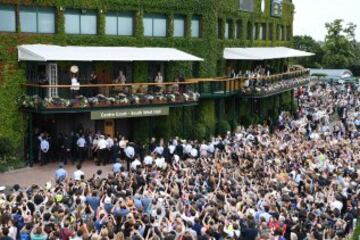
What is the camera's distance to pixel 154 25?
40438mm

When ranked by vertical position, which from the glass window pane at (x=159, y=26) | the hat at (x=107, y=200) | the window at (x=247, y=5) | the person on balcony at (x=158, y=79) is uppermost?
the window at (x=247, y=5)

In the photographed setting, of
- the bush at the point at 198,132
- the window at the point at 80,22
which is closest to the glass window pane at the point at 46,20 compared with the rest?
the window at the point at 80,22

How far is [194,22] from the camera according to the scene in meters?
42.7

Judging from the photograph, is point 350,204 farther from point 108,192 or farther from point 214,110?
point 214,110

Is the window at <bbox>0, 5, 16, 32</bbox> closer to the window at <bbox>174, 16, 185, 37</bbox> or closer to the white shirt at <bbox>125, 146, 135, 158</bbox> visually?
the white shirt at <bbox>125, 146, 135, 158</bbox>

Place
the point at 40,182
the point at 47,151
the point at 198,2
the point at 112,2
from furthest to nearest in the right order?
1. the point at 198,2
2. the point at 112,2
3. the point at 47,151
4. the point at 40,182

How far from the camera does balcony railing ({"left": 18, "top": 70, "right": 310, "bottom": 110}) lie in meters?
32.0

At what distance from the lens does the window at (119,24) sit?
37.9 meters

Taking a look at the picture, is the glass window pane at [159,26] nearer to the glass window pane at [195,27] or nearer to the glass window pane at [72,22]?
the glass window pane at [195,27]

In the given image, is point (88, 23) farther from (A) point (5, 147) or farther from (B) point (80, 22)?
(A) point (5, 147)

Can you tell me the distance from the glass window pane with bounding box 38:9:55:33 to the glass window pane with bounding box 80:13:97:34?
81.1 inches

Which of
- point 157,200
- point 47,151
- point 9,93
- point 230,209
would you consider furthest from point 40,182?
point 230,209

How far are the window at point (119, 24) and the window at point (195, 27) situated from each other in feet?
16.8

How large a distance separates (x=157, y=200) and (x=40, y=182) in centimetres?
1053
